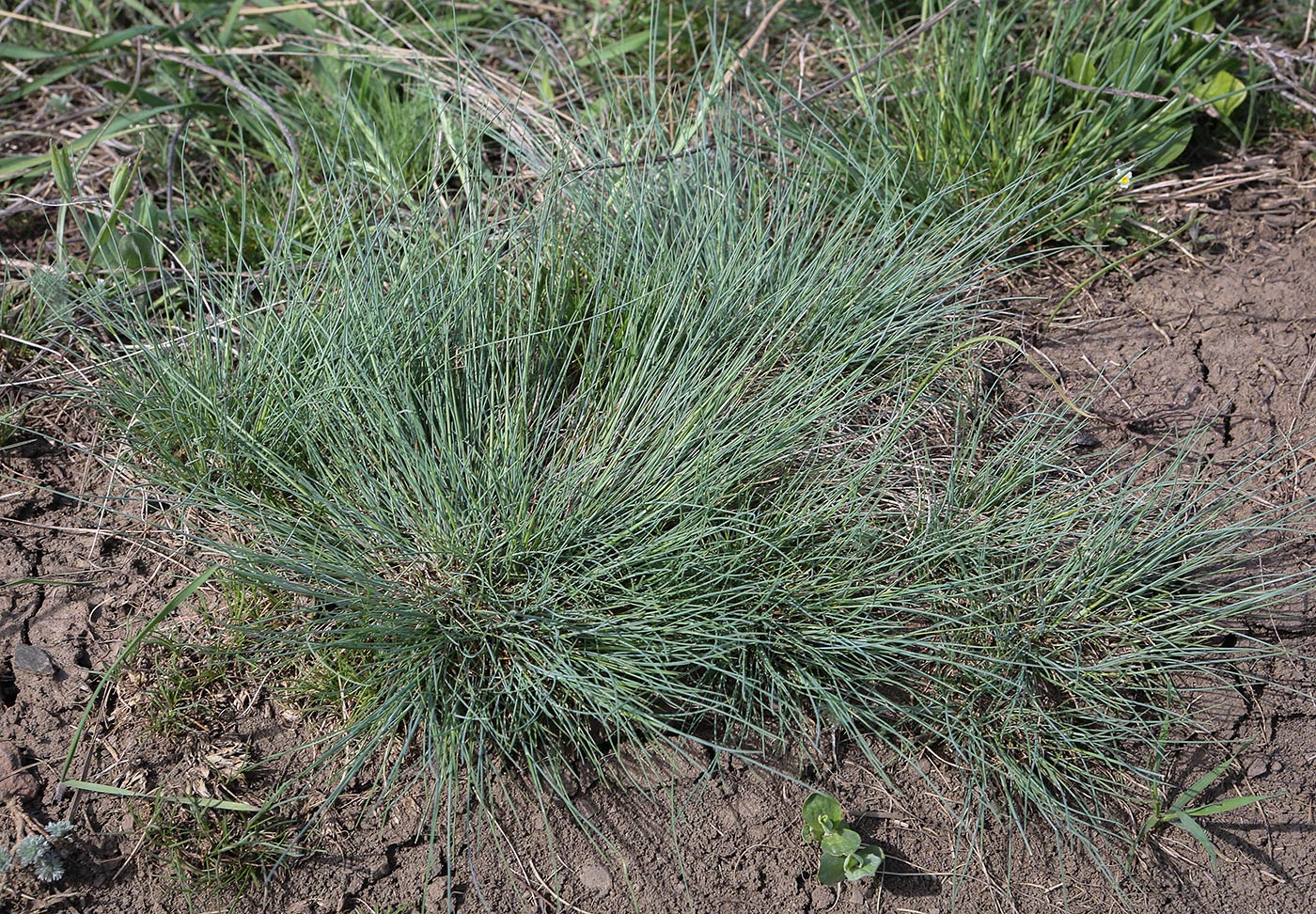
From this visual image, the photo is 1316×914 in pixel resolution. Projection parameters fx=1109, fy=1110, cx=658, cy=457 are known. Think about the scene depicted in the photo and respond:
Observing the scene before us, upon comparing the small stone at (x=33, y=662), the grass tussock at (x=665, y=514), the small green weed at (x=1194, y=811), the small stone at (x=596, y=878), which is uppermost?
the grass tussock at (x=665, y=514)

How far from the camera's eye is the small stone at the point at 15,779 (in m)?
1.70

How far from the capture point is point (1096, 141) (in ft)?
7.97

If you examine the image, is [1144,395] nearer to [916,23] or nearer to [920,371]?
[920,371]

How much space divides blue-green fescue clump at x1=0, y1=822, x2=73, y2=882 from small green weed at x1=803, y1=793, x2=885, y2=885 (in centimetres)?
111

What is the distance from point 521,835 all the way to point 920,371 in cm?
113

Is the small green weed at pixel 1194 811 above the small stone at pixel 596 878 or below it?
above

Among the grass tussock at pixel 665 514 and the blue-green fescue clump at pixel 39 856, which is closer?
the blue-green fescue clump at pixel 39 856

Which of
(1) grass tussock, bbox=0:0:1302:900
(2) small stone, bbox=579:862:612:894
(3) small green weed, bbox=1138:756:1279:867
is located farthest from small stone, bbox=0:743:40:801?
(3) small green weed, bbox=1138:756:1279:867

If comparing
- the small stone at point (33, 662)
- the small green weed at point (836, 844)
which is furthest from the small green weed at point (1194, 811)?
the small stone at point (33, 662)

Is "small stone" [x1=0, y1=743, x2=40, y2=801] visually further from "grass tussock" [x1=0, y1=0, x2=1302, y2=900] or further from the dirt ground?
"grass tussock" [x1=0, y1=0, x2=1302, y2=900]

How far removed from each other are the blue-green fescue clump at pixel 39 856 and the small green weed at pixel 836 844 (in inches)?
43.8

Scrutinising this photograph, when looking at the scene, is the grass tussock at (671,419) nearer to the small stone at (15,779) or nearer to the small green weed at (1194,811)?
the small green weed at (1194,811)

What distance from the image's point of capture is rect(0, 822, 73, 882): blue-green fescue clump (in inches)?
63.4

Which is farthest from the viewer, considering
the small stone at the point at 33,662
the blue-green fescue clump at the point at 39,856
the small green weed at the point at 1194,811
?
the small stone at the point at 33,662
